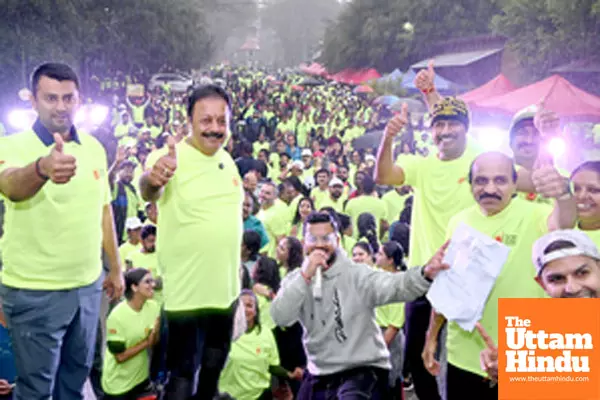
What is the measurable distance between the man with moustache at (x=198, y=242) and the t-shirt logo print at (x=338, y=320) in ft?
1.90

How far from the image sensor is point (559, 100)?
548 inches

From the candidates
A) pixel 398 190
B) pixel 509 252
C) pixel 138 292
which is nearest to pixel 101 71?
pixel 398 190

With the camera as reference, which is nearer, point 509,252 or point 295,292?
point 509,252

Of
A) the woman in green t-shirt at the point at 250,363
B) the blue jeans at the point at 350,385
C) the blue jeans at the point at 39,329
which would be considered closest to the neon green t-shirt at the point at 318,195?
the woman in green t-shirt at the point at 250,363

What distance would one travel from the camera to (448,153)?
4102mm

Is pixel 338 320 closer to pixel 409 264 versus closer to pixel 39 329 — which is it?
pixel 409 264

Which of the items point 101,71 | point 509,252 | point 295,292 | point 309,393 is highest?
point 101,71

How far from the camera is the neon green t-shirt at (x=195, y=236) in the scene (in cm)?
330

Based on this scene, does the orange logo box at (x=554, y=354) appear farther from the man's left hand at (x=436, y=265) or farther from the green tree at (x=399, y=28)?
the green tree at (x=399, y=28)

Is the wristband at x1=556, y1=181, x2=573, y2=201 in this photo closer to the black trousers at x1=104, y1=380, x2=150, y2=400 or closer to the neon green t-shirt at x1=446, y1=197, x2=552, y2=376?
the neon green t-shirt at x1=446, y1=197, x2=552, y2=376

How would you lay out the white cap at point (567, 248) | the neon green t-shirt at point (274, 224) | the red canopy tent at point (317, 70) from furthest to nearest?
the red canopy tent at point (317, 70)
the neon green t-shirt at point (274, 224)
the white cap at point (567, 248)

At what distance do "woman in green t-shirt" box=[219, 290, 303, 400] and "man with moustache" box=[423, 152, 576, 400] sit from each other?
193cm

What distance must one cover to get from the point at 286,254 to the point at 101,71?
30173 millimetres

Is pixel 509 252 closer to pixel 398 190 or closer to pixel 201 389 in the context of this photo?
pixel 201 389
